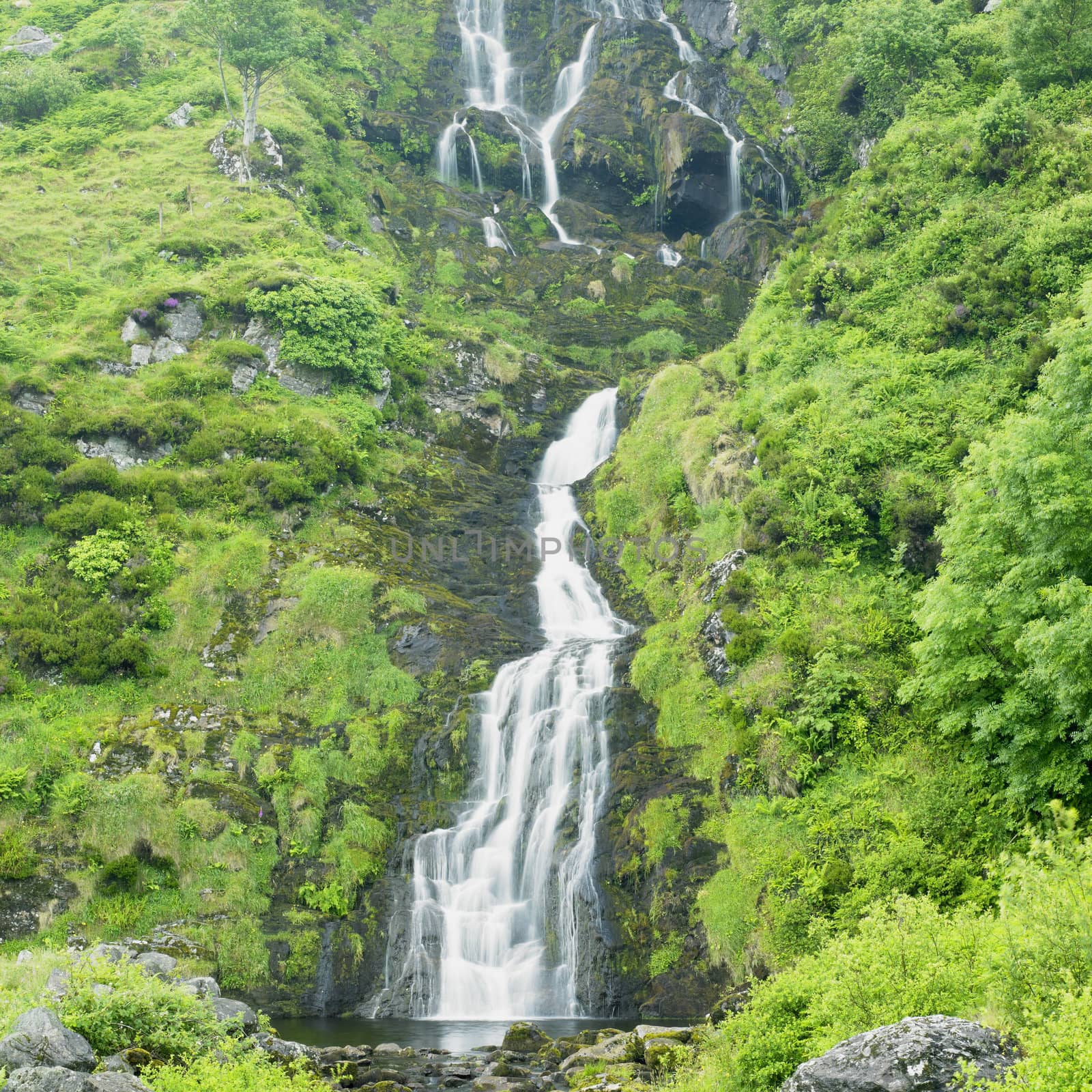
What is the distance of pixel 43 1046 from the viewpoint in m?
10.3

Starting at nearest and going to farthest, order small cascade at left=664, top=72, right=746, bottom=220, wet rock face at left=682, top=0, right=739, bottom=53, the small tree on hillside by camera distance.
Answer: the small tree on hillside, small cascade at left=664, top=72, right=746, bottom=220, wet rock face at left=682, top=0, right=739, bottom=53

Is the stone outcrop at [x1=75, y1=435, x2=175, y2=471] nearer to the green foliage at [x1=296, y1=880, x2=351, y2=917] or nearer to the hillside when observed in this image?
the hillside

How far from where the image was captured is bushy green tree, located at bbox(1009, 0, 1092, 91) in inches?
1230

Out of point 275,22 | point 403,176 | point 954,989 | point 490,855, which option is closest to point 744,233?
point 403,176

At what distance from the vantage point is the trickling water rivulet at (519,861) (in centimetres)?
2117

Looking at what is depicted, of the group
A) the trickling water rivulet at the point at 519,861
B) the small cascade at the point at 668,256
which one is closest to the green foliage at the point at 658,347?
the small cascade at the point at 668,256

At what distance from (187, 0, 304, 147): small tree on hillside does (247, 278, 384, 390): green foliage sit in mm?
15515

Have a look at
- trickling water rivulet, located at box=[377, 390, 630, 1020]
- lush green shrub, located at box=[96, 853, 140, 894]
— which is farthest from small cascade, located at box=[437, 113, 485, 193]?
lush green shrub, located at box=[96, 853, 140, 894]

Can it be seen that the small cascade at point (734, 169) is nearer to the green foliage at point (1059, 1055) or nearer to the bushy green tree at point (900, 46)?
the bushy green tree at point (900, 46)

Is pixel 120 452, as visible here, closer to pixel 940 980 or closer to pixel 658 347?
pixel 658 347

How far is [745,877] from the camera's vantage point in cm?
1977

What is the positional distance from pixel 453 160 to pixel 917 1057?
59.7 m

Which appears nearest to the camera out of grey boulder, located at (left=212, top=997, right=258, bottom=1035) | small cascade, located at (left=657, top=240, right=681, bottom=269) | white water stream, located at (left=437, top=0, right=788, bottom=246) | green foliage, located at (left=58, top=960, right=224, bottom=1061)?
green foliage, located at (left=58, top=960, right=224, bottom=1061)

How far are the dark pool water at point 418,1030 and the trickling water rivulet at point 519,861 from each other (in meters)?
0.60
